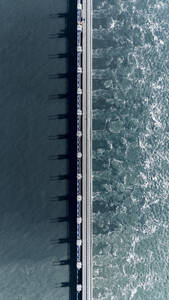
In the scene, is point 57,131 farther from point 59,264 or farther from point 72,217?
point 59,264

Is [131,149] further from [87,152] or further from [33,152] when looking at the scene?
[33,152]

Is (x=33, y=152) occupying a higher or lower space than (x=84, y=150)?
lower

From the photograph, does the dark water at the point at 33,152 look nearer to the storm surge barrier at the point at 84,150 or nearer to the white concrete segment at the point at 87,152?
the storm surge barrier at the point at 84,150

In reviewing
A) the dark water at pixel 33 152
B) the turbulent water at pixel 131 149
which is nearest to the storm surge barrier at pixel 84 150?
the turbulent water at pixel 131 149

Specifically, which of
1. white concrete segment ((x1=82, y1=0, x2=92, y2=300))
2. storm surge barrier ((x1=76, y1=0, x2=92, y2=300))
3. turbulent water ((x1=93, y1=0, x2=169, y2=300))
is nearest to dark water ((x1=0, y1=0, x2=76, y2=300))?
storm surge barrier ((x1=76, y1=0, x2=92, y2=300))

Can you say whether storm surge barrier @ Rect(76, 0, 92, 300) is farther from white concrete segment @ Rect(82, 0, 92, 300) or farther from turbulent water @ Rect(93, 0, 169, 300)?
turbulent water @ Rect(93, 0, 169, 300)

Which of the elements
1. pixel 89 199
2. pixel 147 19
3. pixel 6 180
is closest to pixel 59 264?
pixel 89 199

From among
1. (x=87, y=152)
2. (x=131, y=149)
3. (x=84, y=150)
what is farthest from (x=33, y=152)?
(x=131, y=149)
